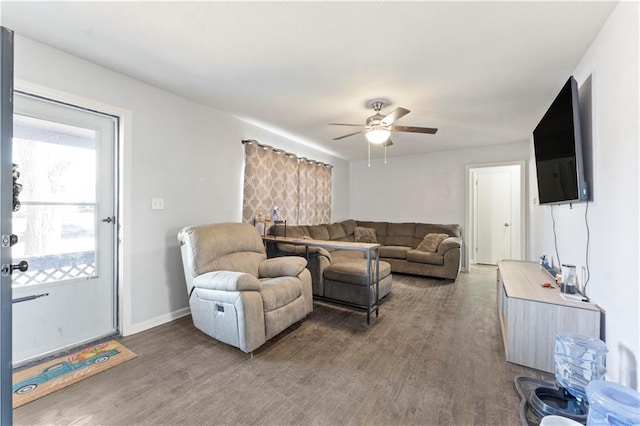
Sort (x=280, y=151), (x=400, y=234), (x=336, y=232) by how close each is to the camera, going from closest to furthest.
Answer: (x=280, y=151) < (x=336, y=232) < (x=400, y=234)

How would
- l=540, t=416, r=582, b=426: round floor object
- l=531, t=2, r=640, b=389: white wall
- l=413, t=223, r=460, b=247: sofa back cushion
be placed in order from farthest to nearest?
l=413, t=223, r=460, b=247: sofa back cushion
l=531, t=2, r=640, b=389: white wall
l=540, t=416, r=582, b=426: round floor object

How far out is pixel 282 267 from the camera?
278 cm

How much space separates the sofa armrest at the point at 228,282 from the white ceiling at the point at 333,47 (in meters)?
1.74

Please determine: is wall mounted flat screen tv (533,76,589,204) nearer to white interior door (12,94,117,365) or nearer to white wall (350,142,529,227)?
white wall (350,142,529,227)

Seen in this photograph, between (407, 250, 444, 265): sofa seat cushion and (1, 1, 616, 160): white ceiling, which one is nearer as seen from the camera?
(1, 1, 616, 160): white ceiling

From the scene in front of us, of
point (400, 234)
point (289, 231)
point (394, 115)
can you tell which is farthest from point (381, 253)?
point (394, 115)

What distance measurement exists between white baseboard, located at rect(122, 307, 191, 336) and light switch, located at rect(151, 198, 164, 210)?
43.4 inches

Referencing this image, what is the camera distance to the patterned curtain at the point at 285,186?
12.0ft

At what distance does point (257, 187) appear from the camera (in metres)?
3.77

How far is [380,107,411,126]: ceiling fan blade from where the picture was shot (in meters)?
2.55

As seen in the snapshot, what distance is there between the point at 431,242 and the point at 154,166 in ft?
14.1

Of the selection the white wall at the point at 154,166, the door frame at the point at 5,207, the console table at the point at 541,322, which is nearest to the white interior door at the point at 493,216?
the console table at the point at 541,322

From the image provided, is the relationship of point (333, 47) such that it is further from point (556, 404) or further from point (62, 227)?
point (556, 404)

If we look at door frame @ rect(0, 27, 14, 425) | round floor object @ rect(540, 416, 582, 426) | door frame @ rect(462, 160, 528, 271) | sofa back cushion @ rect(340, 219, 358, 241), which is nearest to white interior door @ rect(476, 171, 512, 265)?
door frame @ rect(462, 160, 528, 271)
